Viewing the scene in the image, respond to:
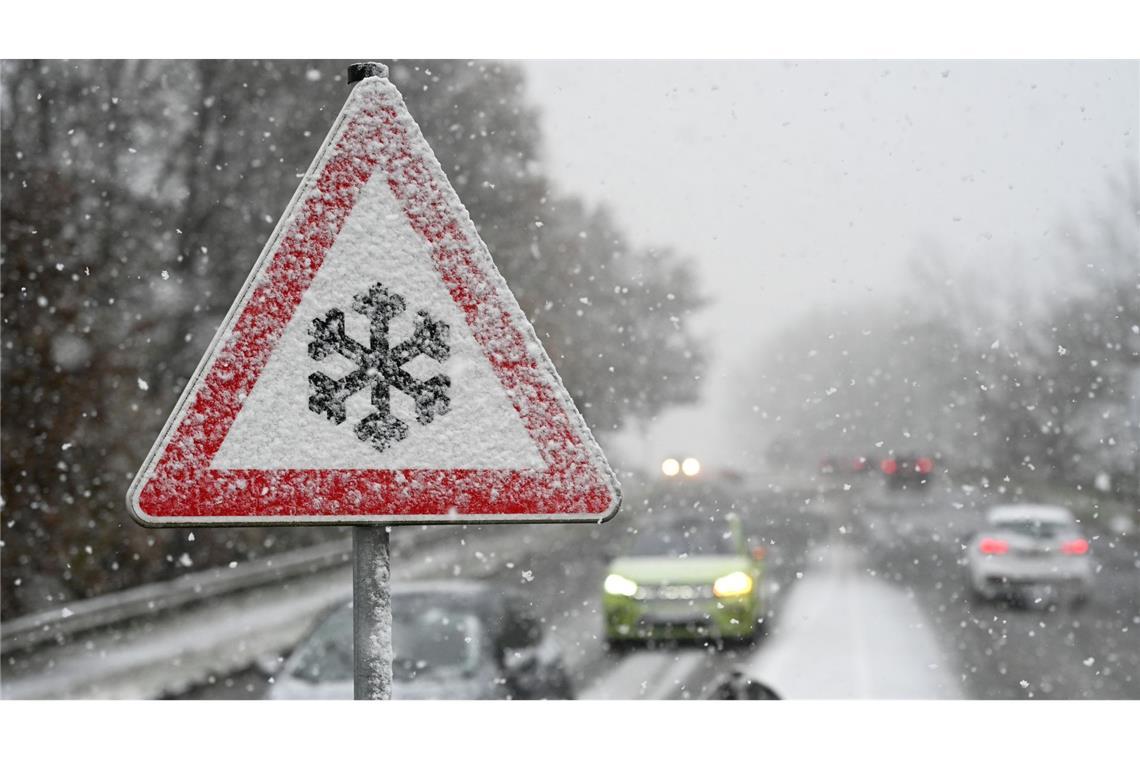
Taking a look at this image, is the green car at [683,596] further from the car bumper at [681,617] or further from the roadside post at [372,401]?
the roadside post at [372,401]

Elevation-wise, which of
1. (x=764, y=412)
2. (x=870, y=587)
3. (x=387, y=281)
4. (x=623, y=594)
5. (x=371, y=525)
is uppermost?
(x=764, y=412)

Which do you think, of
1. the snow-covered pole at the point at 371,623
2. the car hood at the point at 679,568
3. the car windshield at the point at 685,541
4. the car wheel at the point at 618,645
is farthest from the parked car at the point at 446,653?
the car windshield at the point at 685,541

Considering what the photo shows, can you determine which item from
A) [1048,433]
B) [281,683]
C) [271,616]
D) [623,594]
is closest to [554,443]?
[281,683]

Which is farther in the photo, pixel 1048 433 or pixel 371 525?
pixel 1048 433

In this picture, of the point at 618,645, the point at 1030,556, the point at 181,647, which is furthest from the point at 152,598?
the point at 1030,556

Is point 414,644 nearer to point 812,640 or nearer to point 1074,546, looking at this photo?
point 812,640

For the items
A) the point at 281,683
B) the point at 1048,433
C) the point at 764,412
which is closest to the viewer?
the point at 281,683

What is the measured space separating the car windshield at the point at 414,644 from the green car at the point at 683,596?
7680 millimetres

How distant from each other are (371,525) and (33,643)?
446 inches

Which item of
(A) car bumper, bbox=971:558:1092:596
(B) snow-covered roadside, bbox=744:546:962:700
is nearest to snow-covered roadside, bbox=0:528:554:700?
(B) snow-covered roadside, bbox=744:546:962:700

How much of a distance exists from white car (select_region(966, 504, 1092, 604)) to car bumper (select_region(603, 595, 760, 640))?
6.95 metres

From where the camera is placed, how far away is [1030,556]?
2027cm

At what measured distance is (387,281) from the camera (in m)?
2.31

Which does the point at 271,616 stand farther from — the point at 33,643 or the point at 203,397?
the point at 203,397
